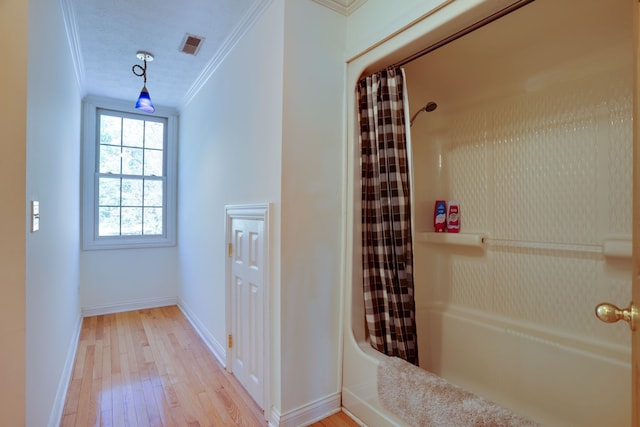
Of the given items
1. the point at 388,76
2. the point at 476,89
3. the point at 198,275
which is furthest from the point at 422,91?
the point at 198,275

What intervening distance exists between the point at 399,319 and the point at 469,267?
3.14 ft

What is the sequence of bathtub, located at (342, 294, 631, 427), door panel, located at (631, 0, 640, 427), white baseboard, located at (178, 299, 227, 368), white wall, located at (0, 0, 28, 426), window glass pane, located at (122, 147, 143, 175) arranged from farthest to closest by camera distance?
window glass pane, located at (122, 147, 143, 175)
white baseboard, located at (178, 299, 227, 368)
bathtub, located at (342, 294, 631, 427)
white wall, located at (0, 0, 28, 426)
door panel, located at (631, 0, 640, 427)

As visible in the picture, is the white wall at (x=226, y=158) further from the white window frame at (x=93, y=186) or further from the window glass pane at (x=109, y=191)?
the window glass pane at (x=109, y=191)

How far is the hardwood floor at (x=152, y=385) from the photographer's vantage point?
182 cm

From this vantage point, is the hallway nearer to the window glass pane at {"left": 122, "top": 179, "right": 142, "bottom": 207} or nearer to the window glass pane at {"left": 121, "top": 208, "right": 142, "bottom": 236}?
the window glass pane at {"left": 121, "top": 208, "right": 142, "bottom": 236}

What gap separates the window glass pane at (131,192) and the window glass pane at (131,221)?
0.09m

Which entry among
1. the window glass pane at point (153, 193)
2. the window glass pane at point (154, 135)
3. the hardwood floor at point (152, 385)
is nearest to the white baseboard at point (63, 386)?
the hardwood floor at point (152, 385)

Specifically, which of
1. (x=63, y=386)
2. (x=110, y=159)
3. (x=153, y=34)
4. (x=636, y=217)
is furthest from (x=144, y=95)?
(x=636, y=217)

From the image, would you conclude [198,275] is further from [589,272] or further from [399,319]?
[589,272]

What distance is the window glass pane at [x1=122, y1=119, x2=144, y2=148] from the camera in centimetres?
376

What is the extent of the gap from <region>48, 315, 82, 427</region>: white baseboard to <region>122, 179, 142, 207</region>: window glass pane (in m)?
1.58

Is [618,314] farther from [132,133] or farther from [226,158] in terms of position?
[132,133]

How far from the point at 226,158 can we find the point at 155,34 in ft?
3.25

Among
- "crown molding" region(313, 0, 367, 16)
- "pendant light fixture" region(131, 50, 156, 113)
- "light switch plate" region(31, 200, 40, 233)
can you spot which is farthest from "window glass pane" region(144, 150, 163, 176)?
"crown molding" region(313, 0, 367, 16)
